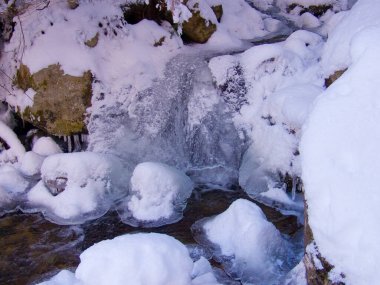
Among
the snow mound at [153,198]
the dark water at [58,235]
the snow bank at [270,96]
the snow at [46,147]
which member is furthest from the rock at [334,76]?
the snow at [46,147]

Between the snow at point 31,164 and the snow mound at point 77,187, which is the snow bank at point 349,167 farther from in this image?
the snow at point 31,164

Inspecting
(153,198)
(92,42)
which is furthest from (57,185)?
(92,42)

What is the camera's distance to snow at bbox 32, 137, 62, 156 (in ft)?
19.5

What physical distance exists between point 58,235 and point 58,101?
6.56ft

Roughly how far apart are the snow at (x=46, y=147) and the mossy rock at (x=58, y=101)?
140mm

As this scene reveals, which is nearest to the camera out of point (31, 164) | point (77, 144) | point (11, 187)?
point (11, 187)

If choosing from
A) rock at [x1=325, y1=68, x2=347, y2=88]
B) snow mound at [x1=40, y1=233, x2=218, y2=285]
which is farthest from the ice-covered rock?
rock at [x1=325, y1=68, x2=347, y2=88]

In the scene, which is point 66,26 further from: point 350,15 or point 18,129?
point 350,15

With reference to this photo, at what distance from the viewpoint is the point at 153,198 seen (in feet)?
16.5

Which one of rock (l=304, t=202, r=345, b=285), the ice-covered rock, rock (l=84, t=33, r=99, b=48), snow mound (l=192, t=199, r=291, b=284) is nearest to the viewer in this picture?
rock (l=304, t=202, r=345, b=285)

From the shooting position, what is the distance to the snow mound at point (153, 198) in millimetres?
4969

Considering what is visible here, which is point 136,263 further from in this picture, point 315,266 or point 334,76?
point 334,76

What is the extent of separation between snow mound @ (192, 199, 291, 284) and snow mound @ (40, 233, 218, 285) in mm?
1065

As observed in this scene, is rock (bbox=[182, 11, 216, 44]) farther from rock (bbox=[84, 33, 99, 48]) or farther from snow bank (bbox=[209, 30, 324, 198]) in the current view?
rock (bbox=[84, 33, 99, 48])
